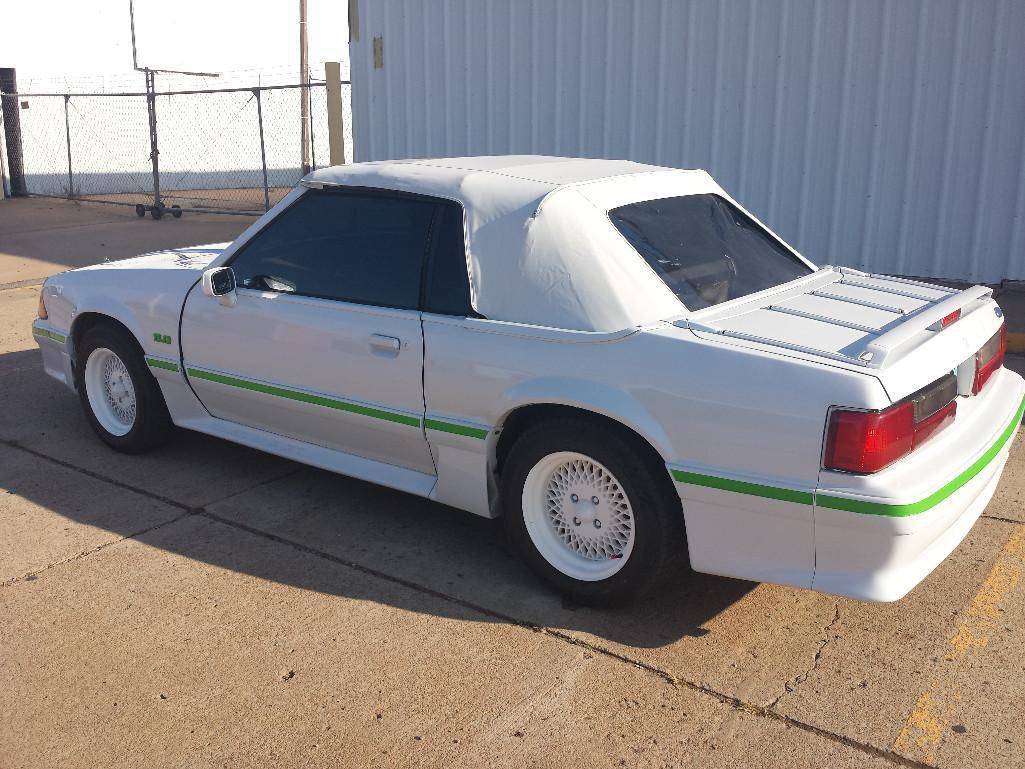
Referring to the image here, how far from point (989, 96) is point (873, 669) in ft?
22.6

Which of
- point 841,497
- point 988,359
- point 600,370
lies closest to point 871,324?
point 988,359

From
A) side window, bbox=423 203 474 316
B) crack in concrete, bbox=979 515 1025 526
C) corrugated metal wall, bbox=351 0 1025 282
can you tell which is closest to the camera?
side window, bbox=423 203 474 316

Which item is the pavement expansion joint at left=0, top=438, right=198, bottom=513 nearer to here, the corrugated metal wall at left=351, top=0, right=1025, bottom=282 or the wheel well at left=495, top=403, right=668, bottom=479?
the wheel well at left=495, top=403, right=668, bottom=479

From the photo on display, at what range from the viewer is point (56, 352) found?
585 centimetres

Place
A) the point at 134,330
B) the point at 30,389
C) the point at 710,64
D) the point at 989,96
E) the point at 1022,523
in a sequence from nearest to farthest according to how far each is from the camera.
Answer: the point at 1022,523
the point at 134,330
the point at 30,389
the point at 989,96
the point at 710,64

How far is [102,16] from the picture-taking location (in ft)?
69.3

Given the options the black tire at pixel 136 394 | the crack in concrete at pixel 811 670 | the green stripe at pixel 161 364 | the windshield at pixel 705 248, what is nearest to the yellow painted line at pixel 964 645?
the crack in concrete at pixel 811 670

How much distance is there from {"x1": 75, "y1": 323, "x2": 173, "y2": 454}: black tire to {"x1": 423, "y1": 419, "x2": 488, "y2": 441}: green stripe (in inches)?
74.3

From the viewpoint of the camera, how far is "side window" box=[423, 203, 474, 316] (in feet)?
Answer: 13.4

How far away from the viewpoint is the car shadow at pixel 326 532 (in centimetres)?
390

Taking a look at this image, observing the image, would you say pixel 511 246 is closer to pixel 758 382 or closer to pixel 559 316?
pixel 559 316

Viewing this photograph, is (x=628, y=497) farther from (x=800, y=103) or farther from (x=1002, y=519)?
(x=800, y=103)

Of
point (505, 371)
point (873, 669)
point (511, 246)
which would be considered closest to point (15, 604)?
point (505, 371)

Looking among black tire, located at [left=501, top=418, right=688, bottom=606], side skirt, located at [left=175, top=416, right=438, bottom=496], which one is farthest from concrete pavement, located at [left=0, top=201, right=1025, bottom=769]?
side skirt, located at [left=175, top=416, right=438, bottom=496]
